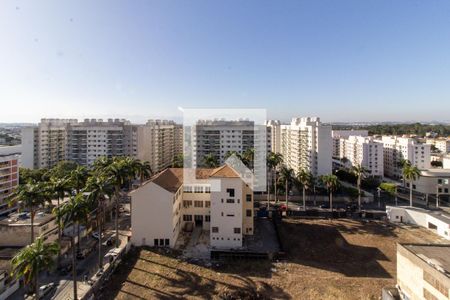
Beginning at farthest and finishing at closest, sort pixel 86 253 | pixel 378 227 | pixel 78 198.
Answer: pixel 378 227
pixel 86 253
pixel 78 198

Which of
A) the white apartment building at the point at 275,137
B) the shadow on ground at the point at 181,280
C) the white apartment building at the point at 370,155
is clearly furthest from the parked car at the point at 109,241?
the white apartment building at the point at 370,155

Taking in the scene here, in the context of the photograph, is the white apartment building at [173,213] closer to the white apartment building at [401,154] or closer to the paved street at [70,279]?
the paved street at [70,279]

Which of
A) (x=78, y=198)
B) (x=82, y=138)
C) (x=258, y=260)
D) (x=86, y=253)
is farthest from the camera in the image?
(x=82, y=138)

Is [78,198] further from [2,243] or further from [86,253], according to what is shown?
[2,243]

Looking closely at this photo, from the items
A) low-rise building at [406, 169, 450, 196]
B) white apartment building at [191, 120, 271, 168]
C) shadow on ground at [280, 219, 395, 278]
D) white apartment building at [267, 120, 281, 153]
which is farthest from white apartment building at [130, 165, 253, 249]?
white apartment building at [267, 120, 281, 153]

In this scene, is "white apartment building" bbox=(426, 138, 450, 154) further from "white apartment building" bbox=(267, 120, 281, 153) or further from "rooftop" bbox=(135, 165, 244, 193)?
"rooftop" bbox=(135, 165, 244, 193)

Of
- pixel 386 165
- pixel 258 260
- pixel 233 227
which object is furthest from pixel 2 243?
pixel 386 165
